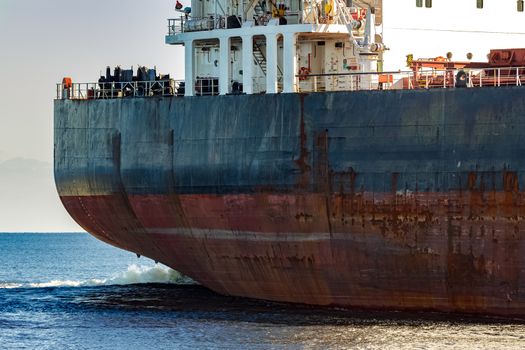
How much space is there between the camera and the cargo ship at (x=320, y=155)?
Result: 1610 inches

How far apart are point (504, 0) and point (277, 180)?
32.0 feet

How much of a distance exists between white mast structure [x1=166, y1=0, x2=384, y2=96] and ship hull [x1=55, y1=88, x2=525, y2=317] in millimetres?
1400

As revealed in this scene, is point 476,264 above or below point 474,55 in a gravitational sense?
below

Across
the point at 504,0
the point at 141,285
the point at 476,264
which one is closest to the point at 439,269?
the point at 476,264

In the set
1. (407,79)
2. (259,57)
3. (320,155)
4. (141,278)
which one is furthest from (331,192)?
(141,278)

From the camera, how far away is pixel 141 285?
55031mm

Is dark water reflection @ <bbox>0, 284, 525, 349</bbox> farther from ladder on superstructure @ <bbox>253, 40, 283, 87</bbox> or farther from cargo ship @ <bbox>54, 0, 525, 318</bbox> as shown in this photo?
ladder on superstructure @ <bbox>253, 40, 283, 87</bbox>

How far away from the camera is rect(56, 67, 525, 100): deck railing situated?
139ft

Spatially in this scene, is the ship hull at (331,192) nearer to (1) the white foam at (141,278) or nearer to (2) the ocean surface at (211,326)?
(2) the ocean surface at (211,326)

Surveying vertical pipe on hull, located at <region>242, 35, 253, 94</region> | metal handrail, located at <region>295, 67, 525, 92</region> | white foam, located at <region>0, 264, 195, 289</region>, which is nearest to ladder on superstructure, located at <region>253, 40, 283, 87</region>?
vertical pipe on hull, located at <region>242, 35, 253, 94</region>

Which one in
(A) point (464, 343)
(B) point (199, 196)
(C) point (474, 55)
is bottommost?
(A) point (464, 343)

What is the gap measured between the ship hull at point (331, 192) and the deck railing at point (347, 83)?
98cm

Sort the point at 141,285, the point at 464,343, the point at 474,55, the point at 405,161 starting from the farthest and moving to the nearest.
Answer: the point at 141,285, the point at 474,55, the point at 405,161, the point at 464,343

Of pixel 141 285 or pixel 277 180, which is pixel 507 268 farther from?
pixel 141 285
